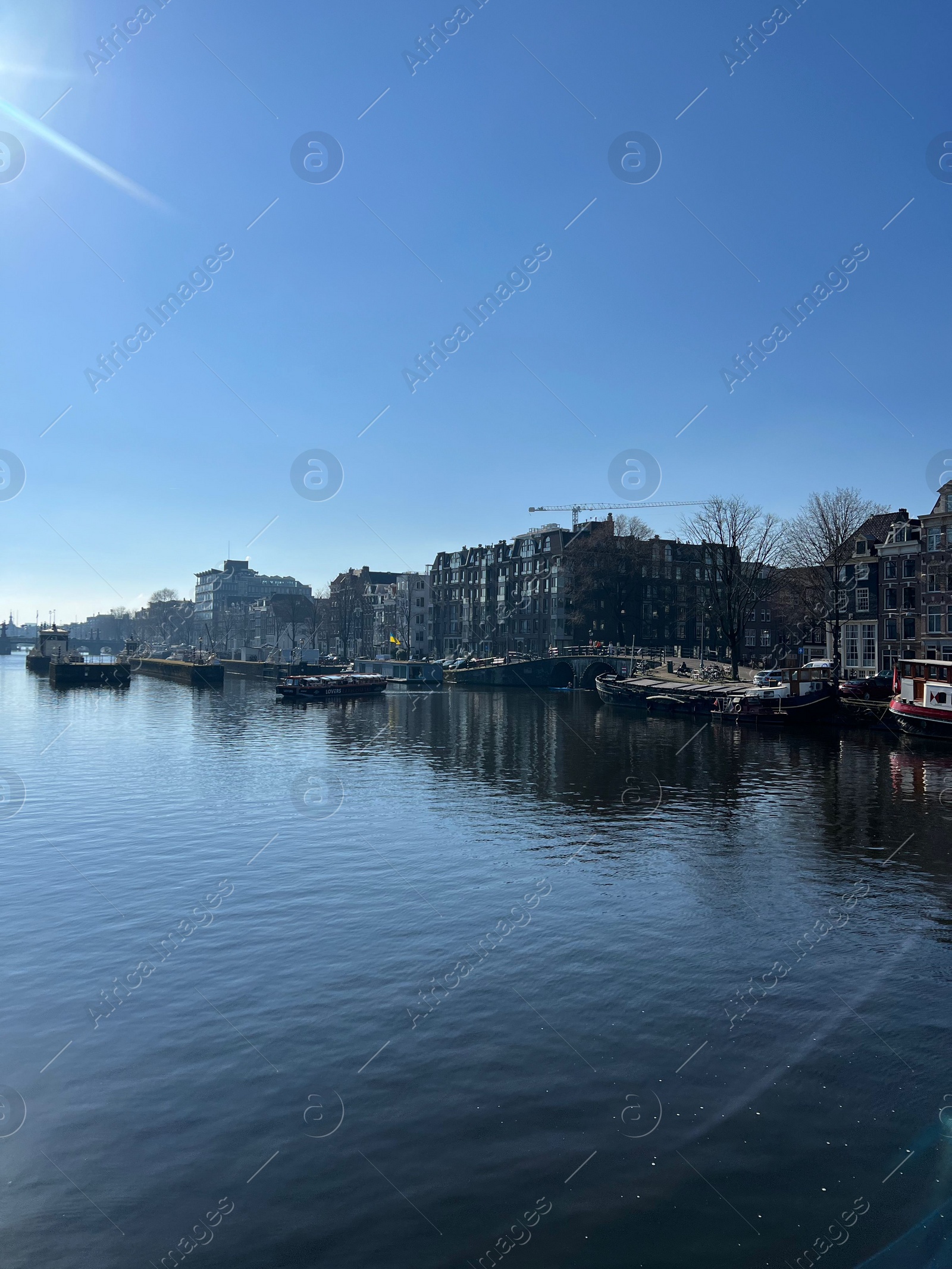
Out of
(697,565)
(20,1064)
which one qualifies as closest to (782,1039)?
(20,1064)

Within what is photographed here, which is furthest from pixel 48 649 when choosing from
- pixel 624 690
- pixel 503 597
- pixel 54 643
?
pixel 624 690

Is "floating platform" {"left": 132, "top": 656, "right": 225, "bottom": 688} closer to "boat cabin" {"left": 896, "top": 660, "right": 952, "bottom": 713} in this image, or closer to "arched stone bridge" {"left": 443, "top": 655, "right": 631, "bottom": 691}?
"arched stone bridge" {"left": 443, "top": 655, "right": 631, "bottom": 691}

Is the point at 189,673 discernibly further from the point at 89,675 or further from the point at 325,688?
the point at 325,688

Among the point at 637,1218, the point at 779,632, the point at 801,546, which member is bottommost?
the point at 637,1218

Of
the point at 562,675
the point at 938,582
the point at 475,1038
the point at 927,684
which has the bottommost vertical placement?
the point at 475,1038

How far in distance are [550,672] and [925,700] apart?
253ft

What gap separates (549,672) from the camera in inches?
5369

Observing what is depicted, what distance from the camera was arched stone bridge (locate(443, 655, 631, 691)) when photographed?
5261 inches

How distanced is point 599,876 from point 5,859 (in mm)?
20899

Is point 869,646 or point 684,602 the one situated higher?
point 684,602

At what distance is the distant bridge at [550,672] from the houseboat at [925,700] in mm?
64348

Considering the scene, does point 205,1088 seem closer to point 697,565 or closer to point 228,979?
point 228,979

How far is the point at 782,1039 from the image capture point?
16.5 meters

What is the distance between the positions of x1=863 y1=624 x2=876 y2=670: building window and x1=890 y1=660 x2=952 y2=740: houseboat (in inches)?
1014
